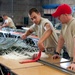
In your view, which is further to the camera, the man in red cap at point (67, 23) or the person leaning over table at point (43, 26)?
the person leaning over table at point (43, 26)

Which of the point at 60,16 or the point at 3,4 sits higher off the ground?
the point at 3,4

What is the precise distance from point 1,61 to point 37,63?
18.3 inches

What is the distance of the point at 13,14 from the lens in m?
11.8

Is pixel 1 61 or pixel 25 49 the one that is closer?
pixel 1 61

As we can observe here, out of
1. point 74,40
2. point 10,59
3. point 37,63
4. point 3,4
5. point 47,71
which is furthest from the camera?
point 3,4

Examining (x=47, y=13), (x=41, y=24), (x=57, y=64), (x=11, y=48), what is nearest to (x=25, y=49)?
(x=11, y=48)

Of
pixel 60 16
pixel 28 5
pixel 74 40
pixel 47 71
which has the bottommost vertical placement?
pixel 47 71

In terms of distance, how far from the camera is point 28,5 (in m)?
12.1

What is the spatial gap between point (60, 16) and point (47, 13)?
7.64m

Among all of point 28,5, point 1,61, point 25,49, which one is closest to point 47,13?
point 28,5

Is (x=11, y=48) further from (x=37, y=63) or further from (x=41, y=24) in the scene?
(x=37, y=63)

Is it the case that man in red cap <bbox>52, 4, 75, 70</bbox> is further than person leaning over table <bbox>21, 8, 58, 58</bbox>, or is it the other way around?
person leaning over table <bbox>21, 8, 58, 58</bbox>

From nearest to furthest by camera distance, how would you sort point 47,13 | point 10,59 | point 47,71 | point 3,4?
1. point 47,71
2. point 10,59
3. point 47,13
4. point 3,4

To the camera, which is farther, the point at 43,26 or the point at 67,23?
the point at 43,26
